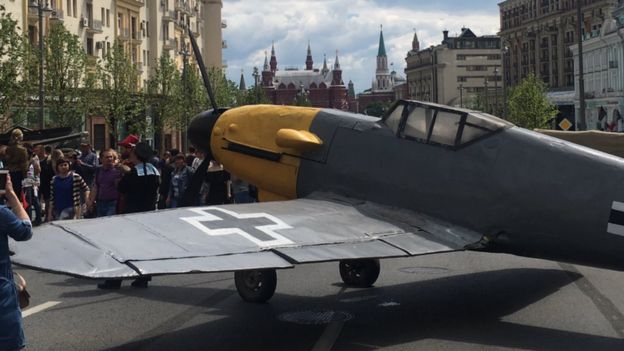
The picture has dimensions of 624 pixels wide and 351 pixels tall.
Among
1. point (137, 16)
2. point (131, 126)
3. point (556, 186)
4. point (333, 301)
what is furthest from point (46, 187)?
point (137, 16)

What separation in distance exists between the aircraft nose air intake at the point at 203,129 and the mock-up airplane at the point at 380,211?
5.93 ft

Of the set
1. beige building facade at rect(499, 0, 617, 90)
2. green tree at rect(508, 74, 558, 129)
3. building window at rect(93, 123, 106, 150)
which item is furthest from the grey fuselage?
beige building facade at rect(499, 0, 617, 90)

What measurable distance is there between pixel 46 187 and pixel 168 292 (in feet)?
25.8

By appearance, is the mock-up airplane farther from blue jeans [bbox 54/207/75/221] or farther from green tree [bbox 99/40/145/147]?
green tree [bbox 99/40/145/147]

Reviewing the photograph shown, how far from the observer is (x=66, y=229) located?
7227mm

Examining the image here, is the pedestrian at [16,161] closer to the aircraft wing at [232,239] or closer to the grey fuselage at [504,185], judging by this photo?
the grey fuselage at [504,185]

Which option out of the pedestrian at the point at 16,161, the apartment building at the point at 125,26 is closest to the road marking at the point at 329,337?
the pedestrian at the point at 16,161

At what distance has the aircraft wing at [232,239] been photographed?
662 cm

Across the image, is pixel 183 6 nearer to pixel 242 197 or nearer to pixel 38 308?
pixel 242 197

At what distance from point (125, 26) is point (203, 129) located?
5729 cm

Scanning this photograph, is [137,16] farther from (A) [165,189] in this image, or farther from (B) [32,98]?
(A) [165,189]

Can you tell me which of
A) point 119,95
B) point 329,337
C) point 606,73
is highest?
point 606,73

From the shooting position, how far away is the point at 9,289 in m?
5.70

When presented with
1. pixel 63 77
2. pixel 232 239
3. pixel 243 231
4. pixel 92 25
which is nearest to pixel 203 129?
pixel 243 231
